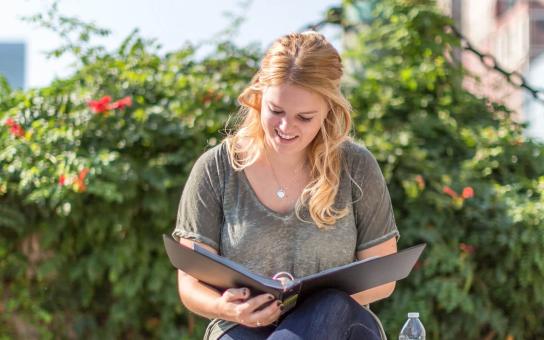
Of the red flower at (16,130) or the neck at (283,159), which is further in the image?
the red flower at (16,130)

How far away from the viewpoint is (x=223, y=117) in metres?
3.97

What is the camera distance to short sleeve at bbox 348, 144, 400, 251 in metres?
2.50

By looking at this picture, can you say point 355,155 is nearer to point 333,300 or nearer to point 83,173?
point 333,300

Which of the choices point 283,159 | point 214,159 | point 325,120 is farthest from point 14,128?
point 325,120

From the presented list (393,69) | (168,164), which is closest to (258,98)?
(168,164)

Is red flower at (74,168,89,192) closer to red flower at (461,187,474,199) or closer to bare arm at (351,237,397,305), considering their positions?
bare arm at (351,237,397,305)

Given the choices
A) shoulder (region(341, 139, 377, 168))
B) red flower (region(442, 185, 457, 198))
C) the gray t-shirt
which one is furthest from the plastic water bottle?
red flower (region(442, 185, 457, 198))

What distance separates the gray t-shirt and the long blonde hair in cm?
4

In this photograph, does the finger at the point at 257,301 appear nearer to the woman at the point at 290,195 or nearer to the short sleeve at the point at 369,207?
the woman at the point at 290,195

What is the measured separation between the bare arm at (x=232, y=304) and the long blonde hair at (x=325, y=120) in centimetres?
34

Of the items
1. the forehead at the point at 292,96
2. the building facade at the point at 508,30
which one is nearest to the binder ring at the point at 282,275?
the forehead at the point at 292,96

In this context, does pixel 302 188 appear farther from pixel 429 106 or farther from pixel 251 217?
pixel 429 106

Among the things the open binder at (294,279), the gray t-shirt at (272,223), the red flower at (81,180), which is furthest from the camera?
the red flower at (81,180)

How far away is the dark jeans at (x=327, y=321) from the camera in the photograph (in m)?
2.16
